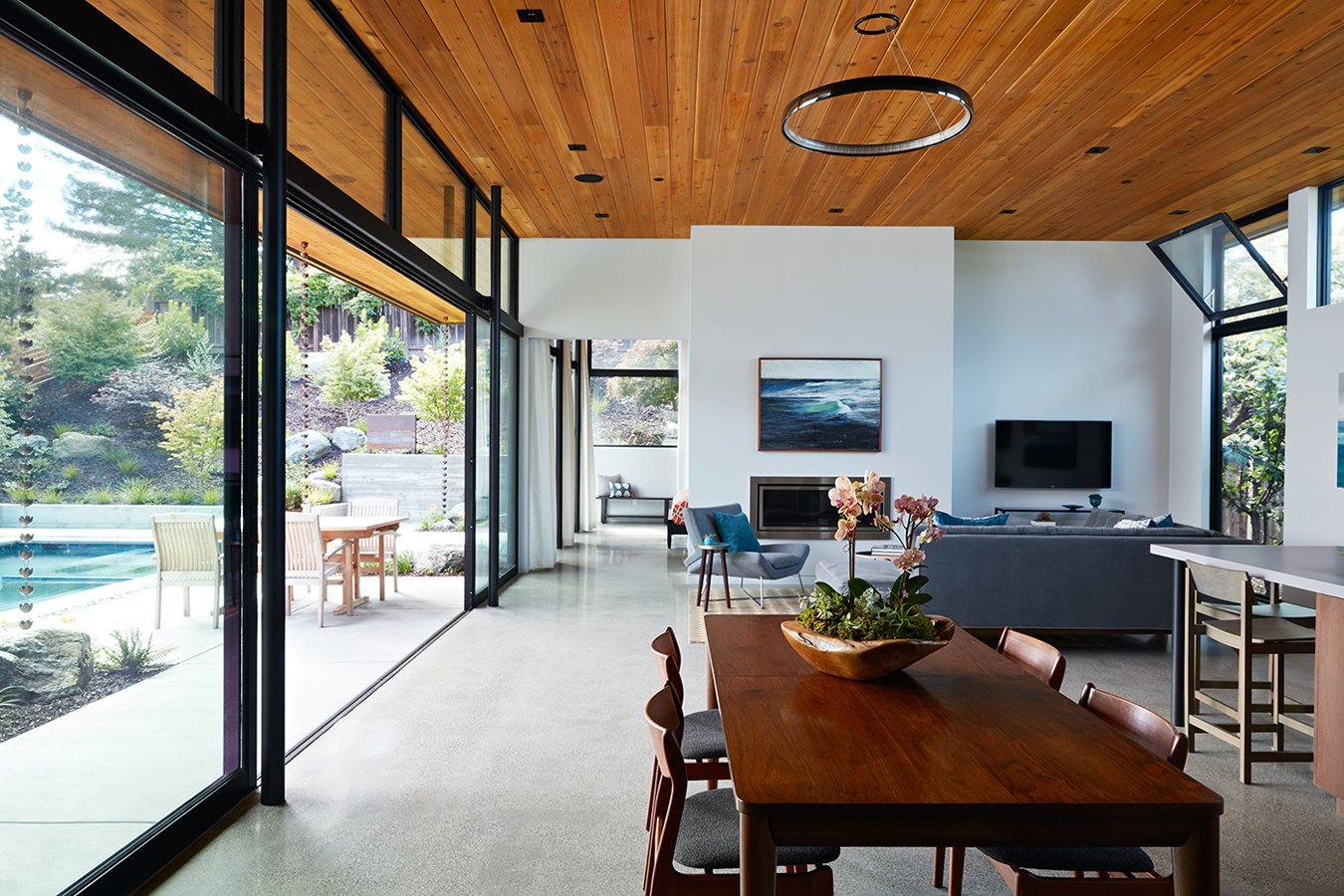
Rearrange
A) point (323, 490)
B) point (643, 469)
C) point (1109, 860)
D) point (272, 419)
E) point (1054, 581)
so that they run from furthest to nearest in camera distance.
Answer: point (643, 469) → point (323, 490) → point (1054, 581) → point (272, 419) → point (1109, 860)

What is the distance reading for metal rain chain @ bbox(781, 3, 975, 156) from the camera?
3254 millimetres

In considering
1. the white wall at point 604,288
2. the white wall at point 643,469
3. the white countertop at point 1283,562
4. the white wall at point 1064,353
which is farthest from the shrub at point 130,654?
the white wall at point 643,469

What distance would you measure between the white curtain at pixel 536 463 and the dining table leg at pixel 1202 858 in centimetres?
694

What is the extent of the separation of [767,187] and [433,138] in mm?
2495

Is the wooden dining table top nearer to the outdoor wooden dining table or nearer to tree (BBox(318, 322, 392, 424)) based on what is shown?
the outdoor wooden dining table

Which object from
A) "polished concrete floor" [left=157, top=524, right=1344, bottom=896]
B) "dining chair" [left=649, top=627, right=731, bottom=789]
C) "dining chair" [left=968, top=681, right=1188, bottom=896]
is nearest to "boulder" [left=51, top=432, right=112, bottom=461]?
"polished concrete floor" [left=157, top=524, right=1344, bottom=896]

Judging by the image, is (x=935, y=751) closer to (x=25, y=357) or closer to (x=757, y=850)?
(x=757, y=850)

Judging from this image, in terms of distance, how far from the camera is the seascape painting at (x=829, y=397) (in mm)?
7750

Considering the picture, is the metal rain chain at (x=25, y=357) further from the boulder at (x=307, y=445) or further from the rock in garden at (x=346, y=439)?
the rock in garden at (x=346, y=439)

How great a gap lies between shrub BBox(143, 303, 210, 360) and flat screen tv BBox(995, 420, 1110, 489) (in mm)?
7271

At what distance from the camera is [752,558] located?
685cm

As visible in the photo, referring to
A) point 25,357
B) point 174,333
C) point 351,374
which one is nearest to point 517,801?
point 174,333

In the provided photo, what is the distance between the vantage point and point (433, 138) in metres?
5.44

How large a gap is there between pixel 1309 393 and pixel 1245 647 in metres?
3.98
